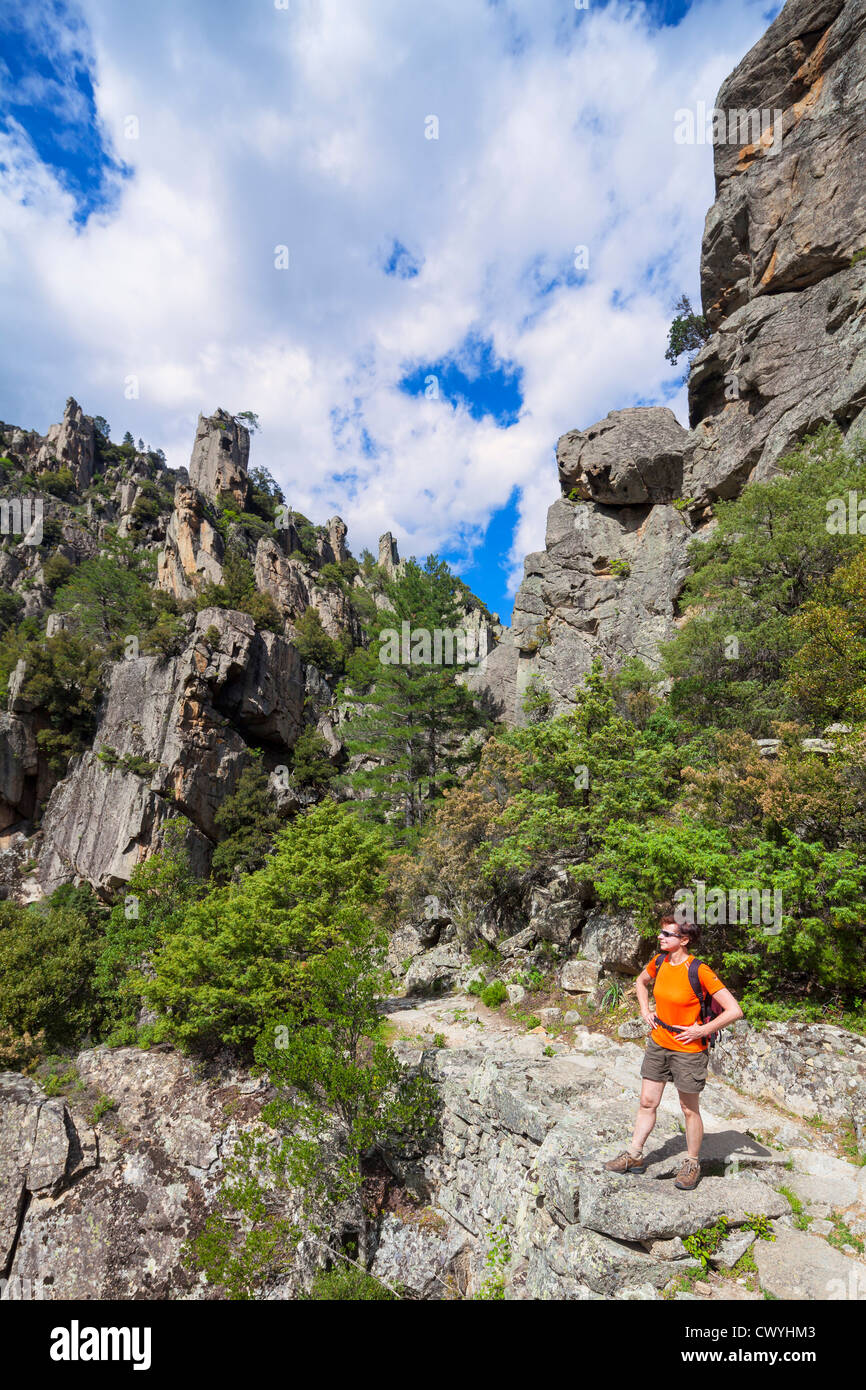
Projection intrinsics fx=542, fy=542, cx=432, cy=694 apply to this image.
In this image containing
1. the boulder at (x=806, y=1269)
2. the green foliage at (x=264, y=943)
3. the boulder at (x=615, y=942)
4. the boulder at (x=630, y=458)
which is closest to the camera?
the boulder at (x=806, y=1269)

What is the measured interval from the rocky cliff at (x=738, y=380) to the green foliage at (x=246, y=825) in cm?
1349

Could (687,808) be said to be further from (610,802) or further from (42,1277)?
(42,1277)

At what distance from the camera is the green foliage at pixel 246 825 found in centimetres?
2770

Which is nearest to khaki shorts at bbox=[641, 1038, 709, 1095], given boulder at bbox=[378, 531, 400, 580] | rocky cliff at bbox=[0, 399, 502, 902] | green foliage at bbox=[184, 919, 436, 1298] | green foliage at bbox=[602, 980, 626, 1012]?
green foliage at bbox=[602, 980, 626, 1012]

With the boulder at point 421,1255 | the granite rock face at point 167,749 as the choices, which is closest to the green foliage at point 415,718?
the granite rock face at point 167,749

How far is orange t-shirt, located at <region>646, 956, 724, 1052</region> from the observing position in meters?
4.39

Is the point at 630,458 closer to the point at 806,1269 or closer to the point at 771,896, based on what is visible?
the point at 771,896

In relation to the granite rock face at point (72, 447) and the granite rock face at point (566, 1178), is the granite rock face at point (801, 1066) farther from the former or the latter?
the granite rock face at point (72, 447)

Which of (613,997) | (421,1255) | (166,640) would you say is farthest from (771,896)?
(166,640)

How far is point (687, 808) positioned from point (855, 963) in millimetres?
3615

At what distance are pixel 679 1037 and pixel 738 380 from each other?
26.2m

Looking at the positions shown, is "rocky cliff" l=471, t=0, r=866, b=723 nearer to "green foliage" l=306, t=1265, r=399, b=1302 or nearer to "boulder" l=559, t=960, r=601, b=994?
"boulder" l=559, t=960, r=601, b=994

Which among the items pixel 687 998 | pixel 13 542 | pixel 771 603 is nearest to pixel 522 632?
pixel 771 603

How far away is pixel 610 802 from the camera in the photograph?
1031 centimetres
